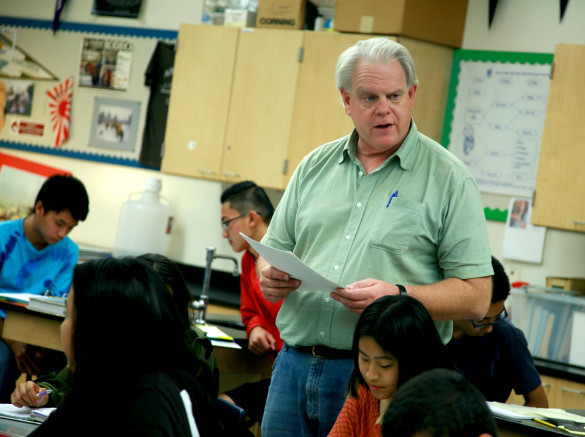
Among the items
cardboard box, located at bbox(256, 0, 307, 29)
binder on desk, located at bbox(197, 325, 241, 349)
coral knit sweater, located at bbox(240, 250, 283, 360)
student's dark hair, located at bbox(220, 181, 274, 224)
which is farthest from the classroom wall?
binder on desk, located at bbox(197, 325, 241, 349)

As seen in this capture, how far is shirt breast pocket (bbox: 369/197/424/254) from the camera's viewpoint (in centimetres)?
189

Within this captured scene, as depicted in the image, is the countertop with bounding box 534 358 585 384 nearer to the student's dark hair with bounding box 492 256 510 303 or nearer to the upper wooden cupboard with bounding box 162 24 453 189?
the student's dark hair with bounding box 492 256 510 303

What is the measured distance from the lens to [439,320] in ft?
6.34

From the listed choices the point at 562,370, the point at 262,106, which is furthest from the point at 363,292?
the point at 262,106

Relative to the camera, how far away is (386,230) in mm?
1897

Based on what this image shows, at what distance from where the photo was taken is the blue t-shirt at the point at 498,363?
2.93 meters

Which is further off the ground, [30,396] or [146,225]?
[146,225]

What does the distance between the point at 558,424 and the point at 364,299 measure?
790mm

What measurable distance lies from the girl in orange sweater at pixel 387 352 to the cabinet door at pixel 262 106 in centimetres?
288

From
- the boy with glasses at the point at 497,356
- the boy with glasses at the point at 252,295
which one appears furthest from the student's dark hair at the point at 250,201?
the boy with glasses at the point at 497,356

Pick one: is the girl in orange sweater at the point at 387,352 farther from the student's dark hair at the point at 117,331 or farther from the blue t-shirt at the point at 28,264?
the blue t-shirt at the point at 28,264

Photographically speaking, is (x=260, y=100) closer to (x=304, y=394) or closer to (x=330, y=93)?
(x=330, y=93)

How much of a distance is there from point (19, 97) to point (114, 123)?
0.88 meters

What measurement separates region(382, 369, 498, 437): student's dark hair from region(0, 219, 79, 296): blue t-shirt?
256 centimetres
